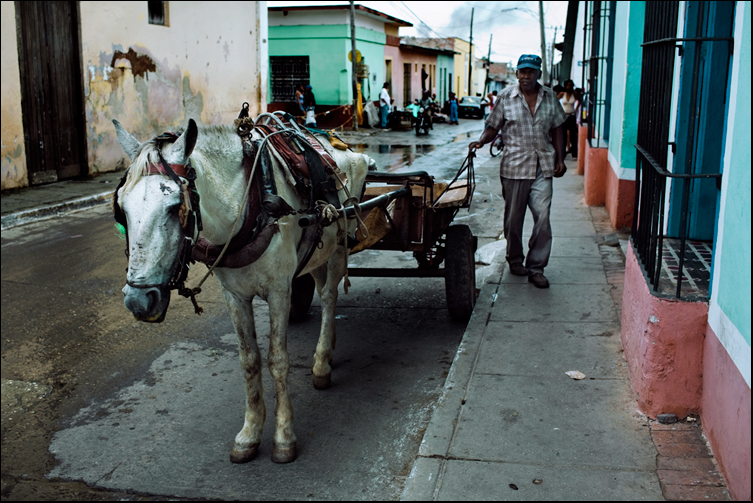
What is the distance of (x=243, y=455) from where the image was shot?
3562 millimetres

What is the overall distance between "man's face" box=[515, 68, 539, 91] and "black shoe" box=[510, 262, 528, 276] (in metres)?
1.53

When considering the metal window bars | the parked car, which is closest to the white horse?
the metal window bars

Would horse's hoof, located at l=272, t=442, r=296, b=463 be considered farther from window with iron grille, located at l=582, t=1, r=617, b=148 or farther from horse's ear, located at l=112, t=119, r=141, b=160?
window with iron grille, located at l=582, t=1, r=617, b=148

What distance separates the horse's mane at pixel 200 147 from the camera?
9.21 ft

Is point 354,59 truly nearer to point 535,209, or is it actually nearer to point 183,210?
point 535,209

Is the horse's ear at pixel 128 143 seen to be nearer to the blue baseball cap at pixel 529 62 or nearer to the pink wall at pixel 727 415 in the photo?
the pink wall at pixel 727 415

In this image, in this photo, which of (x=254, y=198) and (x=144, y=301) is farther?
(x=254, y=198)

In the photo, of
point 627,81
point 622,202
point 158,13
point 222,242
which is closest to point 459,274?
point 222,242

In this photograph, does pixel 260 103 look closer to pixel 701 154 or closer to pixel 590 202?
pixel 590 202

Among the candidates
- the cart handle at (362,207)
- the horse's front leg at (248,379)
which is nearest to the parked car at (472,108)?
the cart handle at (362,207)

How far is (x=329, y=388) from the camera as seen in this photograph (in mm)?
4477

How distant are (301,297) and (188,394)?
1401 mm

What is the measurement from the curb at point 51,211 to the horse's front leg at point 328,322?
678 cm

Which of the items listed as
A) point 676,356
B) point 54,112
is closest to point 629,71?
point 676,356
